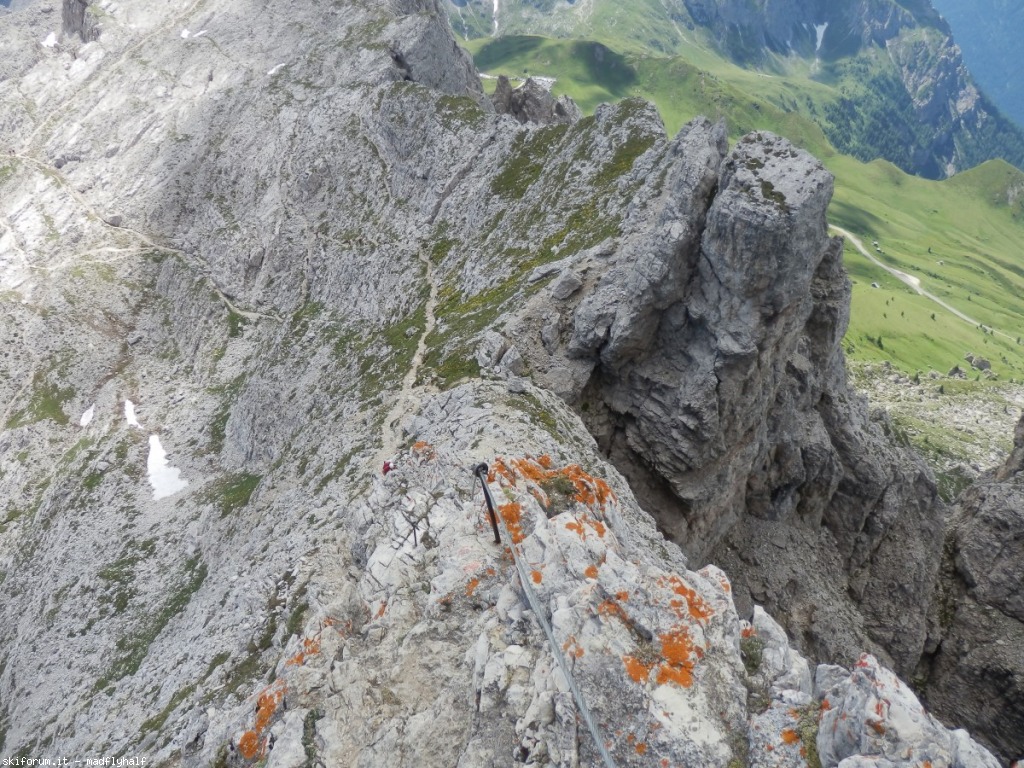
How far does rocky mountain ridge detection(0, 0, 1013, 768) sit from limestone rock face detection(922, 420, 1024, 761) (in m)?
2.92

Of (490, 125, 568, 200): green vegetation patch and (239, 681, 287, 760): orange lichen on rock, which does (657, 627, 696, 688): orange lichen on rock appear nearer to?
(239, 681, 287, 760): orange lichen on rock

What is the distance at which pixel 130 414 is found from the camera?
85.1m

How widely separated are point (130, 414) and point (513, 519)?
83056 millimetres

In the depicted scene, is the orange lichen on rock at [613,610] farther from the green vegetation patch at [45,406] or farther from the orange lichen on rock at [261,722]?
the green vegetation patch at [45,406]

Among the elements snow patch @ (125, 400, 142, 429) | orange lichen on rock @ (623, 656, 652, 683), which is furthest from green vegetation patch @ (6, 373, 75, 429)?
orange lichen on rock @ (623, 656, 652, 683)

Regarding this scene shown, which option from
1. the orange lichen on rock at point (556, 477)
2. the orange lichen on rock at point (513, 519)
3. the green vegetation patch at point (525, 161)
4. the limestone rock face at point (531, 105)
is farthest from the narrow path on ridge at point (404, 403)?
the limestone rock face at point (531, 105)

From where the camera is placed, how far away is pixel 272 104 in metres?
108

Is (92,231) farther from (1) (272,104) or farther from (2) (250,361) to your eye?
(2) (250,361)

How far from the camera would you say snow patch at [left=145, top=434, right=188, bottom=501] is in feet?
227

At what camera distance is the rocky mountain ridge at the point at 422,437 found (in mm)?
16734

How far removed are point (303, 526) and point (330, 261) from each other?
51.7 meters

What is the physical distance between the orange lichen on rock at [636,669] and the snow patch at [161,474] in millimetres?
→ 67185

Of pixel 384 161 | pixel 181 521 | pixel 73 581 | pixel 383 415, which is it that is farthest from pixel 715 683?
pixel 384 161

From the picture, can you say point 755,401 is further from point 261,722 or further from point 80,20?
point 80,20
